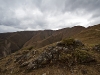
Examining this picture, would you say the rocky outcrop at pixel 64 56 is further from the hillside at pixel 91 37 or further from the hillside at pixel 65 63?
the hillside at pixel 91 37

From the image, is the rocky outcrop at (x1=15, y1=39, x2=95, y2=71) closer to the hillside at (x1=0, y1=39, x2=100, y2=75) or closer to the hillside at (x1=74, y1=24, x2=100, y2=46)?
the hillside at (x1=0, y1=39, x2=100, y2=75)

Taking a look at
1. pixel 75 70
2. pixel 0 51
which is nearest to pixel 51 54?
pixel 75 70

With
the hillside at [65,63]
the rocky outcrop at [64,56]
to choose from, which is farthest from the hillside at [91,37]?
the hillside at [65,63]

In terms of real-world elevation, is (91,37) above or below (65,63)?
above

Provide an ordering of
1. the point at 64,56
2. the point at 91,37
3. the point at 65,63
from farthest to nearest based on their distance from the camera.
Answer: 1. the point at 91,37
2. the point at 64,56
3. the point at 65,63

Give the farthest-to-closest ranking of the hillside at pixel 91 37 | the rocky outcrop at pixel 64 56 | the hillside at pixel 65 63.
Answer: the hillside at pixel 91 37, the rocky outcrop at pixel 64 56, the hillside at pixel 65 63

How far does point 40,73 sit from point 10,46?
7877 inches

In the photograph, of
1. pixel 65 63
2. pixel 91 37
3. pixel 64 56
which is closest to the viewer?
pixel 65 63

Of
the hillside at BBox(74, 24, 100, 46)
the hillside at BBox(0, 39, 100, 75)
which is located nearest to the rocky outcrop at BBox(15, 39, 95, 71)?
the hillside at BBox(0, 39, 100, 75)

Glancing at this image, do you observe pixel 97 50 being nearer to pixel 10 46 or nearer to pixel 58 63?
pixel 58 63

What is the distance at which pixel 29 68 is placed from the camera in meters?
11.6

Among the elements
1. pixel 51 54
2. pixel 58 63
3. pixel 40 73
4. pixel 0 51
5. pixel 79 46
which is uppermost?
pixel 79 46

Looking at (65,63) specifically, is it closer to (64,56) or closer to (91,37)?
(64,56)

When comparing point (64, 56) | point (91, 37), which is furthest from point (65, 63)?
point (91, 37)
